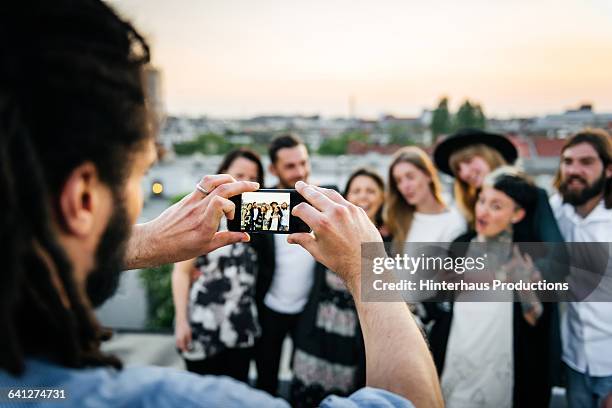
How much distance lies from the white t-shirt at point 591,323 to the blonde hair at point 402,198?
93 cm

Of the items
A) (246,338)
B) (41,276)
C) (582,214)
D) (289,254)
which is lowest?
(246,338)

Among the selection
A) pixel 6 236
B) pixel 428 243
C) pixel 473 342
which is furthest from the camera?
pixel 428 243

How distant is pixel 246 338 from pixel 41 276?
226 cm

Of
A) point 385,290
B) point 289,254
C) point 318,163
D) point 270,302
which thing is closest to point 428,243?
point 289,254

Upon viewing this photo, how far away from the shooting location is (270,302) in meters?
3.07

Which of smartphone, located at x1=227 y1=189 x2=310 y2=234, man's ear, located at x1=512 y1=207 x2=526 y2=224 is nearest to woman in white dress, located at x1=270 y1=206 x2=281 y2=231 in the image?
smartphone, located at x1=227 y1=189 x2=310 y2=234

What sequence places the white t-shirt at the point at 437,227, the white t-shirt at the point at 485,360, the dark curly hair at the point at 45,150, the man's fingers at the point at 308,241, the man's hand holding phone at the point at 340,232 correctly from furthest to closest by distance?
the white t-shirt at the point at 437,227 → the white t-shirt at the point at 485,360 → the man's fingers at the point at 308,241 → the man's hand holding phone at the point at 340,232 → the dark curly hair at the point at 45,150

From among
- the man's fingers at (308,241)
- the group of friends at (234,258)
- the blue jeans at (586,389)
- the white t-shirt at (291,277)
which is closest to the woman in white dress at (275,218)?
the group of friends at (234,258)

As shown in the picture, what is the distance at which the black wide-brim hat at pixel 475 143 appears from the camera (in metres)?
3.41

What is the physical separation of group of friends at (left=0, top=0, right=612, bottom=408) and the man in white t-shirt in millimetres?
10

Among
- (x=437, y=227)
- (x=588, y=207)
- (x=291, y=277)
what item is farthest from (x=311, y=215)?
(x=588, y=207)

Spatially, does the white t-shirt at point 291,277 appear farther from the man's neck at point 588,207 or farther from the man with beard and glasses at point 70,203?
the man with beard and glasses at point 70,203

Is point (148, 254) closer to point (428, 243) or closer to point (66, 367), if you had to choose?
point (66, 367)

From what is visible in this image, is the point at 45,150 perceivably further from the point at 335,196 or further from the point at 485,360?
the point at 485,360
